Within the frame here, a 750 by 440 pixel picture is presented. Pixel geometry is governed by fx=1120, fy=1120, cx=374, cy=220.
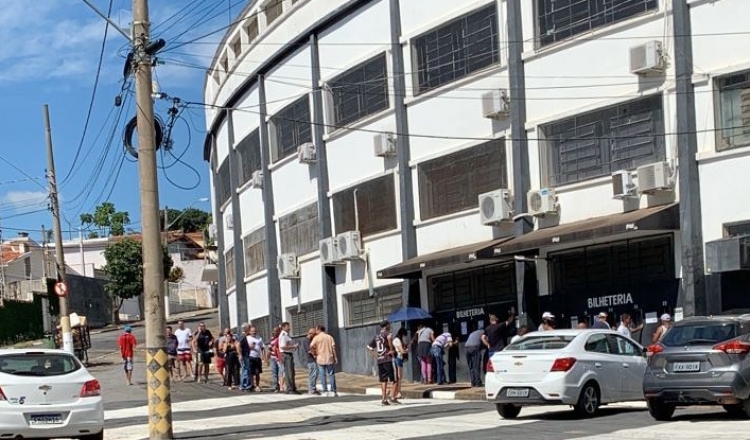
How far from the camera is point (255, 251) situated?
41531 mm

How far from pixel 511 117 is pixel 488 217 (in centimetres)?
244

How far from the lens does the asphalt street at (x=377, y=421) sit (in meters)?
15.2

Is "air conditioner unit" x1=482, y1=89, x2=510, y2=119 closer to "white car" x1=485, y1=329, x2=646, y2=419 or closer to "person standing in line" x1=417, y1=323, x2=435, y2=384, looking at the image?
"person standing in line" x1=417, y1=323, x2=435, y2=384

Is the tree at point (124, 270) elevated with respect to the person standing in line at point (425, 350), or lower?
elevated

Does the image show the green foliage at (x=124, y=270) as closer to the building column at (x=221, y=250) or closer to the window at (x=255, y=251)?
the building column at (x=221, y=250)

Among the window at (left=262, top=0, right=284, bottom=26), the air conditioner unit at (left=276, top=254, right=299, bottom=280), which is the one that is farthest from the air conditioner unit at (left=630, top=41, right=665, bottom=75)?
the window at (left=262, top=0, right=284, bottom=26)

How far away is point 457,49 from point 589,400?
13217mm

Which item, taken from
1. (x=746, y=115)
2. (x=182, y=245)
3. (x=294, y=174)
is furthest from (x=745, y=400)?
(x=182, y=245)

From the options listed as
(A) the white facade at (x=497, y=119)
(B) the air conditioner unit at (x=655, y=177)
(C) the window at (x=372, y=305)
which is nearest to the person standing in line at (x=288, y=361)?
(A) the white facade at (x=497, y=119)

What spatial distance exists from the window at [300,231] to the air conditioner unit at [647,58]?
46.4ft

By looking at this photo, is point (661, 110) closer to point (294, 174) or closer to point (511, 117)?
point (511, 117)

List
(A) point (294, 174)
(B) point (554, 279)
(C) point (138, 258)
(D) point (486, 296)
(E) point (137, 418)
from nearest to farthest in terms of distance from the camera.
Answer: (E) point (137, 418)
(B) point (554, 279)
(D) point (486, 296)
(A) point (294, 174)
(C) point (138, 258)

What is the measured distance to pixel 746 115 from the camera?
858 inches

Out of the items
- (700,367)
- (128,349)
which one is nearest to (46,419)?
A: (700,367)
